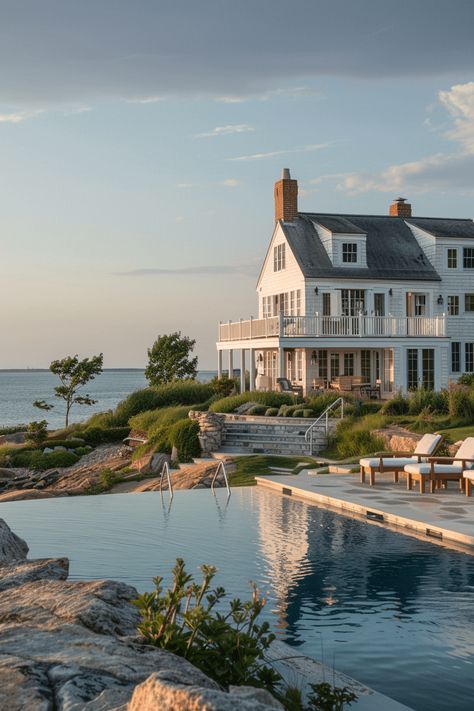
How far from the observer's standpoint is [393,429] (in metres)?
22.7

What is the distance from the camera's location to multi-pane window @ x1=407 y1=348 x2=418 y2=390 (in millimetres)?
34406

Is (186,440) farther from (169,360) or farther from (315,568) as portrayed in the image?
(169,360)

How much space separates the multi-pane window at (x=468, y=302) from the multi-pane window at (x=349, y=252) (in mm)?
5559

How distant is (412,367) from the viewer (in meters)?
34.5

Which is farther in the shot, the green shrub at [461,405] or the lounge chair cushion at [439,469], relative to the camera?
the green shrub at [461,405]

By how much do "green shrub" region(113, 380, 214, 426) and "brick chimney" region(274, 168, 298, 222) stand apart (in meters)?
8.61

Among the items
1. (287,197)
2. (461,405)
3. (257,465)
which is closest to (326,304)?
(287,197)

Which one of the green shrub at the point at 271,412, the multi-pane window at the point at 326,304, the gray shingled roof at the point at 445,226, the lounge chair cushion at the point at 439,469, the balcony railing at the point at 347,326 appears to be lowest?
the lounge chair cushion at the point at 439,469

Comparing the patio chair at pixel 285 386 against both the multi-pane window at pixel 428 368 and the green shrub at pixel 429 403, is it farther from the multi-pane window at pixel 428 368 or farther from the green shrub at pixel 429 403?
the green shrub at pixel 429 403

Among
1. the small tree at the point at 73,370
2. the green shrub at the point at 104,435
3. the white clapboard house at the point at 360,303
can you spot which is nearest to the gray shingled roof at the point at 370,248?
the white clapboard house at the point at 360,303

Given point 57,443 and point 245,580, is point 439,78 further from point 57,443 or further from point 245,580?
point 245,580

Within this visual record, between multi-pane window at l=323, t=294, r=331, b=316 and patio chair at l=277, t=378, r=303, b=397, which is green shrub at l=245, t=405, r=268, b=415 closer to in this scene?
patio chair at l=277, t=378, r=303, b=397

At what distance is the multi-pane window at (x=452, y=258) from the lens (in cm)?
3797

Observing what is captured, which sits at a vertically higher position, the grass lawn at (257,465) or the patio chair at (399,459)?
the patio chair at (399,459)
